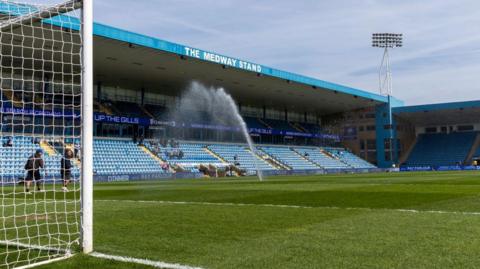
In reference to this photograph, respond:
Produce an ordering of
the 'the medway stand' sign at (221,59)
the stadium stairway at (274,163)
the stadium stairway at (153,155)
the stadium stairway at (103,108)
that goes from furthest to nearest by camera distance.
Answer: the stadium stairway at (274,163)
the stadium stairway at (103,108)
the stadium stairway at (153,155)
the 'the medway stand' sign at (221,59)

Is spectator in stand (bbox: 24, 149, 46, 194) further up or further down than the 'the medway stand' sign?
further down

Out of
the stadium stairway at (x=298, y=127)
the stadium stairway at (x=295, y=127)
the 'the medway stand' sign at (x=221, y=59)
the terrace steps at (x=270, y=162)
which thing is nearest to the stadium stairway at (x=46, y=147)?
the 'the medway stand' sign at (x=221, y=59)

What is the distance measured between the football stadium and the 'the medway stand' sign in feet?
0.41

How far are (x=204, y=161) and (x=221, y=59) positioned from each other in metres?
10.4

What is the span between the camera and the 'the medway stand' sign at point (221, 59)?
33.7 metres

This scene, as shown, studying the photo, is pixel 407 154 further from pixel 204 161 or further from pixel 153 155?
pixel 153 155

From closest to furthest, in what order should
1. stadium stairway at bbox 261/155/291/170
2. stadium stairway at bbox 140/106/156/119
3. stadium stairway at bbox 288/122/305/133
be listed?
stadium stairway at bbox 140/106/156/119, stadium stairway at bbox 261/155/291/170, stadium stairway at bbox 288/122/305/133

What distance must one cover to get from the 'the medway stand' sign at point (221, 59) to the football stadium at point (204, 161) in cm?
12

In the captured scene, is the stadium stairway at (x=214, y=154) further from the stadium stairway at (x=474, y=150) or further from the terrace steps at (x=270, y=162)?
the stadium stairway at (x=474, y=150)

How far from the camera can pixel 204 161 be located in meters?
42.0

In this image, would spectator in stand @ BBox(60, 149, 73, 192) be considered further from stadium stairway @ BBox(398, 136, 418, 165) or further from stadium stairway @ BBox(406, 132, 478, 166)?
stadium stairway @ BBox(406, 132, 478, 166)

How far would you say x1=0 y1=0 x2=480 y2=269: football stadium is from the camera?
5.37m

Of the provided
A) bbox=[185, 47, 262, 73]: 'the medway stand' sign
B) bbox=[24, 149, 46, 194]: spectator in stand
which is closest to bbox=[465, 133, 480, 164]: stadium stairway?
bbox=[185, 47, 262, 73]: 'the medway stand' sign

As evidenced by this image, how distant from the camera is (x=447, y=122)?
67.8m
